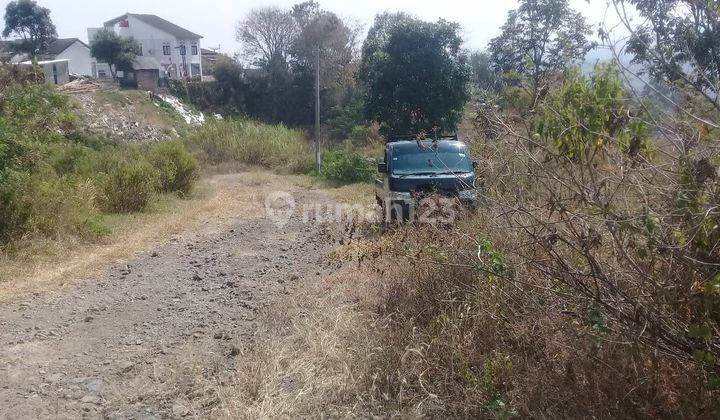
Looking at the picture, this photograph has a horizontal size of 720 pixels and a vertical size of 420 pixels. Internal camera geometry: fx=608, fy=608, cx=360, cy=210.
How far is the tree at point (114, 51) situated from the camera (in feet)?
121

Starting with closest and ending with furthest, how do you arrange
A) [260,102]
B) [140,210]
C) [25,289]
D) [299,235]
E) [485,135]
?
[485,135] < [25,289] < [299,235] < [140,210] < [260,102]

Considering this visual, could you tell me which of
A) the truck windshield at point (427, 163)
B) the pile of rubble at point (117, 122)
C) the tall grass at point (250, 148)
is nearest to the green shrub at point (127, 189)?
the truck windshield at point (427, 163)

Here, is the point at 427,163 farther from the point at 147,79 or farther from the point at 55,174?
the point at 147,79

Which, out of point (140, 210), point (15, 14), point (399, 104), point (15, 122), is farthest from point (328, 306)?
point (15, 14)

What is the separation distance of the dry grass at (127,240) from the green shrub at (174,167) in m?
0.45

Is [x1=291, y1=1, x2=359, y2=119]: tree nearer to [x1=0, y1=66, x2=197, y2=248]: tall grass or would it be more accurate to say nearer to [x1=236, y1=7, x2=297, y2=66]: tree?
[x1=236, y1=7, x2=297, y2=66]: tree

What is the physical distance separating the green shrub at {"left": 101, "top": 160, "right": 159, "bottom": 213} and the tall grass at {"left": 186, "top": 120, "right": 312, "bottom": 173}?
27.6 feet

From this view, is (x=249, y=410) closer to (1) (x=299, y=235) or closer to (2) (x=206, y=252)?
(2) (x=206, y=252)

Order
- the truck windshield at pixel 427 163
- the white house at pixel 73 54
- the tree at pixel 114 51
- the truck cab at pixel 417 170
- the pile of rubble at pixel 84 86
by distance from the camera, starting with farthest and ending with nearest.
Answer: the white house at pixel 73 54, the tree at pixel 114 51, the pile of rubble at pixel 84 86, the truck windshield at pixel 427 163, the truck cab at pixel 417 170

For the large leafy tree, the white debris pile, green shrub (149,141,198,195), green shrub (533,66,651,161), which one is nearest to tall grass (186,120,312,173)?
the large leafy tree

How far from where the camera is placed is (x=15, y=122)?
9500 millimetres

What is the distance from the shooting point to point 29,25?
41219 mm

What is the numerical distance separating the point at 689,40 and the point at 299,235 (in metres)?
7.68

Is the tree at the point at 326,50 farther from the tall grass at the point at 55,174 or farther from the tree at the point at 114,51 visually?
the tall grass at the point at 55,174
